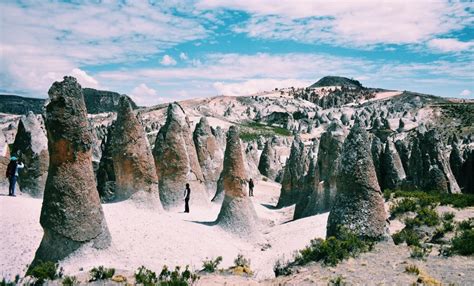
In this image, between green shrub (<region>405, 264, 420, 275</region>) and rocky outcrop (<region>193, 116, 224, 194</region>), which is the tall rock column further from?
green shrub (<region>405, 264, 420, 275</region>)

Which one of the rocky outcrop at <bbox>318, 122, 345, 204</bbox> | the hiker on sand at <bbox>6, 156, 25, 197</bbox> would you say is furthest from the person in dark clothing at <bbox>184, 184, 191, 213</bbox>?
the hiker on sand at <bbox>6, 156, 25, 197</bbox>

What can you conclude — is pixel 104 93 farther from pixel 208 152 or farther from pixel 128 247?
pixel 128 247

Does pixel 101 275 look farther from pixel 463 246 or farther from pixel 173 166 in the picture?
pixel 173 166

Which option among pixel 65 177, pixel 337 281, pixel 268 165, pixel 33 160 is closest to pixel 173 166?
pixel 33 160

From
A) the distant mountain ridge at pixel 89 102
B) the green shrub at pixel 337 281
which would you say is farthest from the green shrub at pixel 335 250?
the distant mountain ridge at pixel 89 102

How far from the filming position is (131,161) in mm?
16781

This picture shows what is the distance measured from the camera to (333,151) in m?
21.6

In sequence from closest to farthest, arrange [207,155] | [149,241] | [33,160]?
[149,241]
[33,160]
[207,155]

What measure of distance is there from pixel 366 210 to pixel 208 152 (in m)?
16.7

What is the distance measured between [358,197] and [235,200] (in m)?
7.07

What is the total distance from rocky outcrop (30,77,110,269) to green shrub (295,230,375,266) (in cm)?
553

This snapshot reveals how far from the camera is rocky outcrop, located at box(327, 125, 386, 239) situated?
11289 millimetres

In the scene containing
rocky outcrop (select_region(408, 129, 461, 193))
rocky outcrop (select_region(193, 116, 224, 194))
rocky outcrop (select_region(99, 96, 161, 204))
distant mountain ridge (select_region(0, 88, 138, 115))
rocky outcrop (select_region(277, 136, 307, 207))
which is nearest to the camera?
rocky outcrop (select_region(99, 96, 161, 204))

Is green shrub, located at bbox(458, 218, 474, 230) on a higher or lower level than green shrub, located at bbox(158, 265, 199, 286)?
higher
